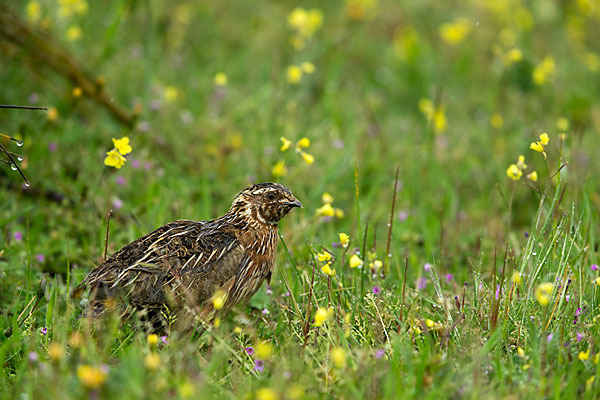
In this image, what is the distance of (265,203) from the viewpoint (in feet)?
16.0

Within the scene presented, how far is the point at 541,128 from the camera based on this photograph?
7855mm

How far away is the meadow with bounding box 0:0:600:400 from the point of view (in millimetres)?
3623

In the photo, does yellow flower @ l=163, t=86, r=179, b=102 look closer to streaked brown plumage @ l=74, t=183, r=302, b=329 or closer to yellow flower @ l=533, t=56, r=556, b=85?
streaked brown plumage @ l=74, t=183, r=302, b=329

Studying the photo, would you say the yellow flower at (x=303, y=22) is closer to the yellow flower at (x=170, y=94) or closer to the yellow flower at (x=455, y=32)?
the yellow flower at (x=170, y=94)

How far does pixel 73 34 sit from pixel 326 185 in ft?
9.51

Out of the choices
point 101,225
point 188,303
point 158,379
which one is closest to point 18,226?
point 101,225

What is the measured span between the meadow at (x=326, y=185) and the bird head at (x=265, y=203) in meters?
0.27

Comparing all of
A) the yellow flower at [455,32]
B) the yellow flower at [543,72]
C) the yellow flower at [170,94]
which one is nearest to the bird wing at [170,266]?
the yellow flower at [170,94]

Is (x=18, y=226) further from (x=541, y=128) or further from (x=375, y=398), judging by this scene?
(x=541, y=128)

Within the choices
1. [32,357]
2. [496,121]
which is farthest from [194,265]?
[496,121]

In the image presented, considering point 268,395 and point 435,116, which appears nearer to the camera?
point 268,395

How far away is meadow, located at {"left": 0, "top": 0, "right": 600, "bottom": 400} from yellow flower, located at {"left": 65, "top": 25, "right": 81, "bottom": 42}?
0.04m

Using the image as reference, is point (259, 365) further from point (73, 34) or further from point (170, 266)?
point (73, 34)

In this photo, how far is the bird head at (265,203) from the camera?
4.87 m
